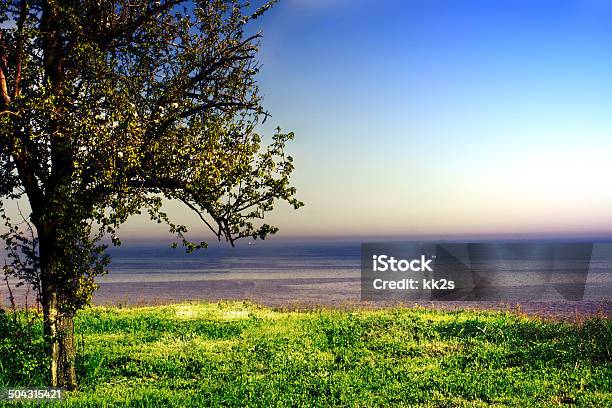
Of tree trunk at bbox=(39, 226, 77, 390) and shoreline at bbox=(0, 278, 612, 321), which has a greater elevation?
tree trunk at bbox=(39, 226, 77, 390)

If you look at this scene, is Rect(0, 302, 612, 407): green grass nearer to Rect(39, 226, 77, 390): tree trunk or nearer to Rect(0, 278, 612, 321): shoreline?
Rect(39, 226, 77, 390): tree trunk

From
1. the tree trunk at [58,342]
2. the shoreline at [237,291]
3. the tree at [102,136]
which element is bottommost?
the shoreline at [237,291]

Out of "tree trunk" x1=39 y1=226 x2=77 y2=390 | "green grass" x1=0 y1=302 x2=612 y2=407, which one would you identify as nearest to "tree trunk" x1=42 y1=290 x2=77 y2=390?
"tree trunk" x1=39 y1=226 x2=77 y2=390

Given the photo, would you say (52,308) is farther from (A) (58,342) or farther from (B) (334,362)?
(B) (334,362)

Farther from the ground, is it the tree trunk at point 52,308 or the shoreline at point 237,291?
the tree trunk at point 52,308

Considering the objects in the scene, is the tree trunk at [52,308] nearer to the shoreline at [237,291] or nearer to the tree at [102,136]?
the tree at [102,136]

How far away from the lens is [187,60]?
55.1 ft

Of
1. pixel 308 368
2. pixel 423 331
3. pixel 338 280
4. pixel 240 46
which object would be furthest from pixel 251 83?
pixel 338 280

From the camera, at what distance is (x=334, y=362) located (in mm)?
19266

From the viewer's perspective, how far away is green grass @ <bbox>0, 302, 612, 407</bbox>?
1541 cm

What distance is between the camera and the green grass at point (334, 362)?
1541cm

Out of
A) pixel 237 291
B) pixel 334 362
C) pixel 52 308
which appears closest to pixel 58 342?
pixel 52 308

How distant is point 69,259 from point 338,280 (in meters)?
77.9

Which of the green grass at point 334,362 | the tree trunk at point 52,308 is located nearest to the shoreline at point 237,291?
the green grass at point 334,362
